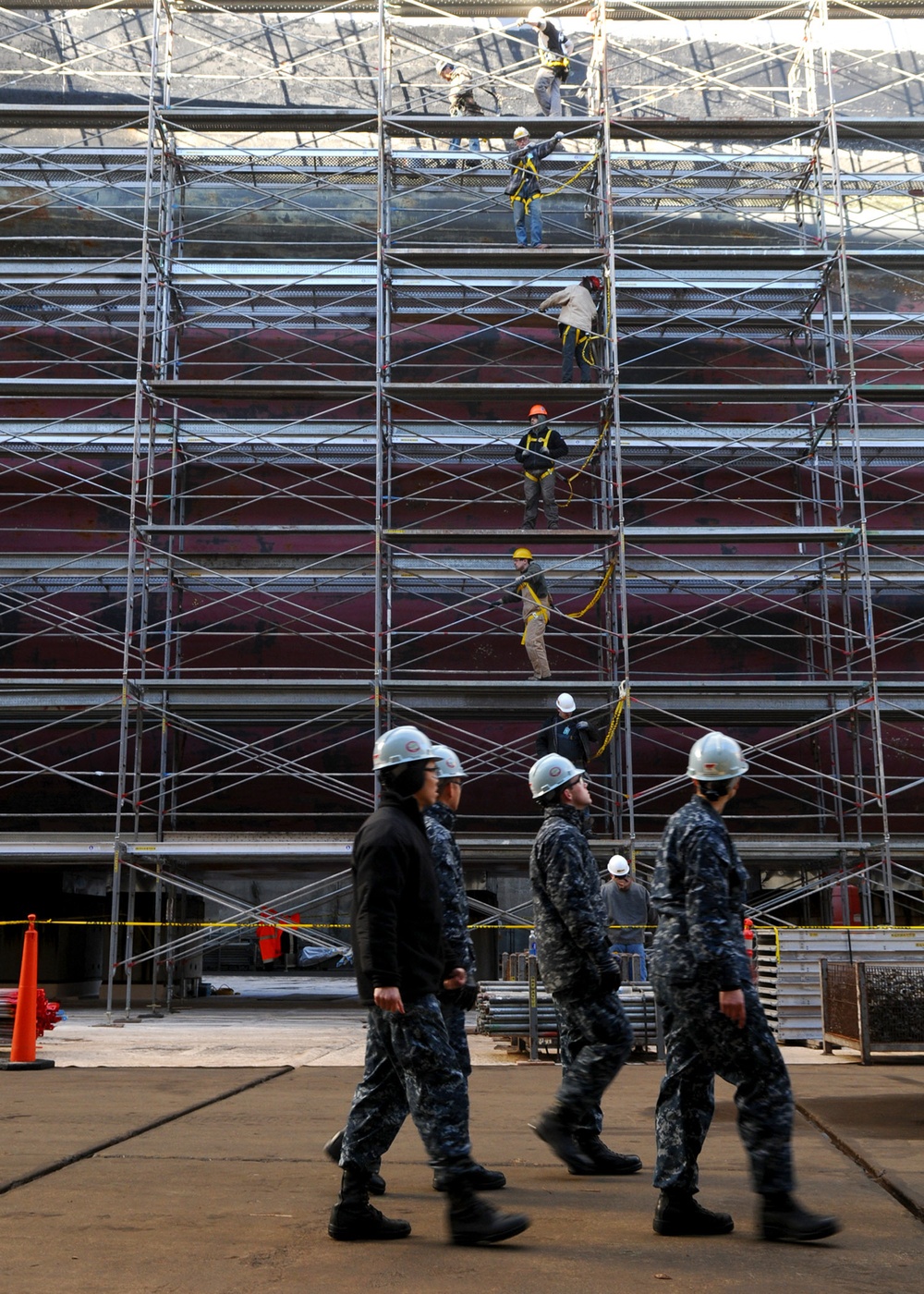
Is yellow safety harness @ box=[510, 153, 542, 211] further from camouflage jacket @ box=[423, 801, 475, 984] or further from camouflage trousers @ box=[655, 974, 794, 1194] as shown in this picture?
camouflage trousers @ box=[655, 974, 794, 1194]

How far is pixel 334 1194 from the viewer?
4.83 metres

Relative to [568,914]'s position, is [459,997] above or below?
below

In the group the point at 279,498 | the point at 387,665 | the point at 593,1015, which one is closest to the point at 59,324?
the point at 279,498

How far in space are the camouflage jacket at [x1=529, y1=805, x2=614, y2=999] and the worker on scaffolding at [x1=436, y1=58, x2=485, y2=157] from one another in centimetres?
1495

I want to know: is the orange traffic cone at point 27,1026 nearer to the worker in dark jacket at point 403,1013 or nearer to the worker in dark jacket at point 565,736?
the worker in dark jacket at point 403,1013

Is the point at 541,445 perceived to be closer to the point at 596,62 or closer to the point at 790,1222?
the point at 596,62

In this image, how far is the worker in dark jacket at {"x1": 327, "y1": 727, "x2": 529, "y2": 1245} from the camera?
3.97 m

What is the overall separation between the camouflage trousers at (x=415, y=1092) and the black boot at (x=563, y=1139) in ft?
4.19

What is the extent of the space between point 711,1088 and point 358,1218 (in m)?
1.25

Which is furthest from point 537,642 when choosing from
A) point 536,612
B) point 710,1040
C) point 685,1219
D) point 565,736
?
point 685,1219

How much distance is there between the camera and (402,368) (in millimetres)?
18672

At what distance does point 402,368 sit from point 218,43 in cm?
591

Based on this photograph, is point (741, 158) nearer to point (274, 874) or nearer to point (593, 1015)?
point (274, 874)

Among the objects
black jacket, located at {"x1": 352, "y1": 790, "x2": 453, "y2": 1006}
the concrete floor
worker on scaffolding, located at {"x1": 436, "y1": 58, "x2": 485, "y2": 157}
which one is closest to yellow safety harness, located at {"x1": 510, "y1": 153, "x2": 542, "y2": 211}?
worker on scaffolding, located at {"x1": 436, "y1": 58, "x2": 485, "y2": 157}
